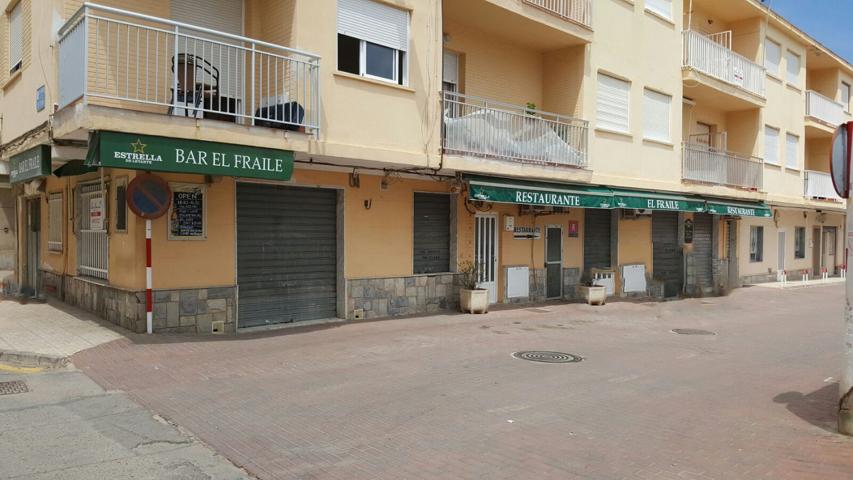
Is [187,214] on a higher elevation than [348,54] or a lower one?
lower

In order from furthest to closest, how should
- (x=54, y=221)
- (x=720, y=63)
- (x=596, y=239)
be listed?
(x=720, y=63) → (x=596, y=239) → (x=54, y=221)

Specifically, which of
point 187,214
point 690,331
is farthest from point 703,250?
point 187,214

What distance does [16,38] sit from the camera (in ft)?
40.7

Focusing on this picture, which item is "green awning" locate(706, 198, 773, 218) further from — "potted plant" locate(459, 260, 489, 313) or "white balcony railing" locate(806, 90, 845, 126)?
"potted plant" locate(459, 260, 489, 313)

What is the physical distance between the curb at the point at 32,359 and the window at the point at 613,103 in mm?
12979

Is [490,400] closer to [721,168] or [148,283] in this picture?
[148,283]

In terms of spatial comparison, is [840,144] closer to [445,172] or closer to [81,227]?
[445,172]

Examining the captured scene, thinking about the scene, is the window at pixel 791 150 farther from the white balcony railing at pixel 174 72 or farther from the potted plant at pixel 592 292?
the white balcony railing at pixel 174 72

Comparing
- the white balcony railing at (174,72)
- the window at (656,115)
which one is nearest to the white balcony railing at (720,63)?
the window at (656,115)

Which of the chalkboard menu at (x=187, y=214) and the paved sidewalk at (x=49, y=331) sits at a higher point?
the chalkboard menu at (x=187, y=214)

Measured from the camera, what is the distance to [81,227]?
1194cm

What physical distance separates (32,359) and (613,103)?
14.2 meters

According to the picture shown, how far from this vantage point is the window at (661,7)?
18.0m

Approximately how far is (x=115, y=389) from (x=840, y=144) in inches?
310
